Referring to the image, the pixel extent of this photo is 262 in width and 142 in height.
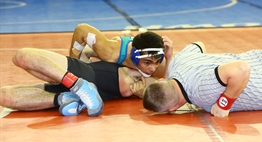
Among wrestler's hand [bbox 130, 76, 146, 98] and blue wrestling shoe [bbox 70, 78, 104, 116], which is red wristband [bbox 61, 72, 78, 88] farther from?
wrestler's hand [bbox 130, 76, 146, 98]

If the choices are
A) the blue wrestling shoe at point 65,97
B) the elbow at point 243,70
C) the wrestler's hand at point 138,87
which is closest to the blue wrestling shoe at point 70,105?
the blue wrestling shoe at point 65,97

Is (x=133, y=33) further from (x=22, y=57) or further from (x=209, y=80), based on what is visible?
(x=209, y=80)

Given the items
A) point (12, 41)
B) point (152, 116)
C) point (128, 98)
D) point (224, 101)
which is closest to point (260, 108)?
point (224, 101)

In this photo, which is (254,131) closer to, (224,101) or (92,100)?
(224,101)

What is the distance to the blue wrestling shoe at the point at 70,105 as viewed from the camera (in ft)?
15.1

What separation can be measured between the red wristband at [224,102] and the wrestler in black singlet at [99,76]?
111cm

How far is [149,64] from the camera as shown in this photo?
4.91 metres

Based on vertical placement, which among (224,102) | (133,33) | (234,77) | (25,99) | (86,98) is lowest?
(133,33)

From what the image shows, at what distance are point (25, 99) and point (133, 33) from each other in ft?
12.8

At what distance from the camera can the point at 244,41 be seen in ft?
25.5

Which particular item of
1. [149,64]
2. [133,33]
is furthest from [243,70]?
[133,33]

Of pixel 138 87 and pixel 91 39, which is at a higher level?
pixel 91 39

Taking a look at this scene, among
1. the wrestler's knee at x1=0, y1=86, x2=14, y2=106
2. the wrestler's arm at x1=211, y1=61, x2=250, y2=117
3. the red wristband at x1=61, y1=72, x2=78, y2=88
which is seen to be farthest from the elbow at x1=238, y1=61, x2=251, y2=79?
the wrestler's knee at x1=0, y1=86, x2=14, y2=106

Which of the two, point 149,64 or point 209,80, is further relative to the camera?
point 149,64
